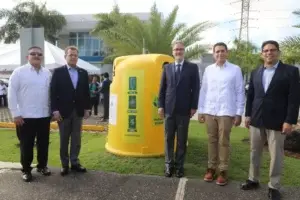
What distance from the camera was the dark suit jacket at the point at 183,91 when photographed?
5.29 meters

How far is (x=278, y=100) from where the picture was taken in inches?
180

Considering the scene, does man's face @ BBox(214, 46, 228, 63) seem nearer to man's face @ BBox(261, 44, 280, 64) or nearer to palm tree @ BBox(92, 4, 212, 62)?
man's face @ BBox(261, 44, 280, 64)

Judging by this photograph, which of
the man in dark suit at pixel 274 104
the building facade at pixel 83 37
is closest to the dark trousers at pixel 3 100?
the man in dark suit at pixel 274 104

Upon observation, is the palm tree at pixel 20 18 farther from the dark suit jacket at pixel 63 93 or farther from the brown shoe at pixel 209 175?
the brown shoe at pixel 209 175

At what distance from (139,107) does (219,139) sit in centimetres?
162

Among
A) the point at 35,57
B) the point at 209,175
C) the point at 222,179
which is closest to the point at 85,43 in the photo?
the point at 35,57

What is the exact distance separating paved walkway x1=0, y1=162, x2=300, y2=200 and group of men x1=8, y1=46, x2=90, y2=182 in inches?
9.6

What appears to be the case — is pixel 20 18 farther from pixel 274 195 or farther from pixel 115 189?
pixel 274 195

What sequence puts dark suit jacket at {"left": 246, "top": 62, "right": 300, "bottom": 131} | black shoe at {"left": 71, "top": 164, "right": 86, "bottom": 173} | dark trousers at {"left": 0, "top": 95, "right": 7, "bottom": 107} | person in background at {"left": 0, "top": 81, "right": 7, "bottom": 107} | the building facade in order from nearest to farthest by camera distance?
1. dark suit jacket at {"left": 246, "top": 62, "right": 300, "bottom": 131}
2. black shoe at {"left": 71, "top": 164, "right": 86, "bottom": 173}
3. person in background at {"left": 0, "top": 81, "right": 7, "bottom": 107}
4. dark trousers at {"left": 0, "top": 95, "right": 7, "bottom": 107}
5. the building facade

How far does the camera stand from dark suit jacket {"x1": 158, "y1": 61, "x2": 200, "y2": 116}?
5.29 meters

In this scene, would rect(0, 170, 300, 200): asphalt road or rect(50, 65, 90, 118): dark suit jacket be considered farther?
rect(50, 65, 90, 118): dark suit jacket

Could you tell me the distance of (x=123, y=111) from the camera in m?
6.34

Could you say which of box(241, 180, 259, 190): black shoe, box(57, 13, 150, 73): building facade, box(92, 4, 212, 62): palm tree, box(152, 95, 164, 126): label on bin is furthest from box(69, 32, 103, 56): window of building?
box(241, 180, 259, 190): black shoe

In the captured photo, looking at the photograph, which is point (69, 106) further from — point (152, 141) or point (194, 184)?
point (194, 184)
